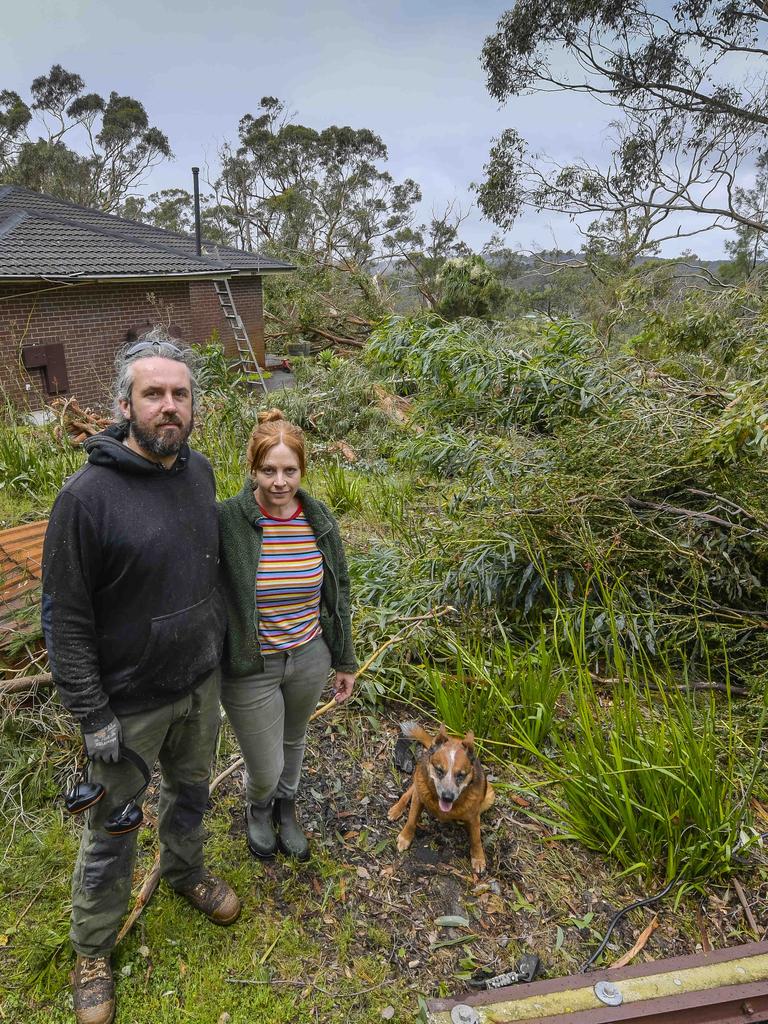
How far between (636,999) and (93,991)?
170cm

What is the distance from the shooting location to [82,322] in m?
12.0

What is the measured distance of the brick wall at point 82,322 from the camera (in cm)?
1060

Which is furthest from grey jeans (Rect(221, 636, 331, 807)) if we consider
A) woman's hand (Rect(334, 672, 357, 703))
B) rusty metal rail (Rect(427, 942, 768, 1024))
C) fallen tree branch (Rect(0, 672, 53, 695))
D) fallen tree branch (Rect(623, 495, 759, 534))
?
fallen tree branch (Rect(623, 495, 759, 534))

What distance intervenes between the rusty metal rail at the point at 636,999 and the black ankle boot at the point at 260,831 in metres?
0.85

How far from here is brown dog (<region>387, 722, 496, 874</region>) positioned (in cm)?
223

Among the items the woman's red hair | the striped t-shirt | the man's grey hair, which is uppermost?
the man's grey hair

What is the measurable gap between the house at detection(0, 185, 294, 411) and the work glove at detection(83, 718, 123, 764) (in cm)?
890

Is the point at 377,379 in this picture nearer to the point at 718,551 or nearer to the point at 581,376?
the point at 581,376

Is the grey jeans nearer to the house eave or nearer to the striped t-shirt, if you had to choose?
the striped t-shirt

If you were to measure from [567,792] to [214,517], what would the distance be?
5.86 feet

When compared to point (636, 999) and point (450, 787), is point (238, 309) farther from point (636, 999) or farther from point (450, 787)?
point (636, 999)

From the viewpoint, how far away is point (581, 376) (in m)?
4.50

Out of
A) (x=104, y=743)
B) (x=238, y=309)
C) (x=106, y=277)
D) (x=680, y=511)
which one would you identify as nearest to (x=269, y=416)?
(x=104, y=743)

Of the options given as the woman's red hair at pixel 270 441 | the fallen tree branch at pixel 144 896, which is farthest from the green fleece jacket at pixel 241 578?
the fallen tree branch at pixel 144 896
